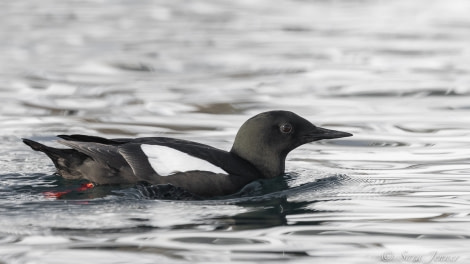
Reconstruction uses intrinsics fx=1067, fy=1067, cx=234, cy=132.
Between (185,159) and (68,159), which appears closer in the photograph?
(185,159)

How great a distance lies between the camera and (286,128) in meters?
8.34

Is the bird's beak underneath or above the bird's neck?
above

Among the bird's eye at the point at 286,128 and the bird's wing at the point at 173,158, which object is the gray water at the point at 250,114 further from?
the bird's eye at the point at 286,128

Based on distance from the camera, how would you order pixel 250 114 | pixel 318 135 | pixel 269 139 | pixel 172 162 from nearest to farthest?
pixel 172 162 < pixel 269 139 < pixel 318 135 < pixel 250 114

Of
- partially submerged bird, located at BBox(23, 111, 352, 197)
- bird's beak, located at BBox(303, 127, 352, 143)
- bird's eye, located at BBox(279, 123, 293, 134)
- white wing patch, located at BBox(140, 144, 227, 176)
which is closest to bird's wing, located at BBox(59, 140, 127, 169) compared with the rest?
partially submerged bird, located at BBox(23, 111, 352, 197)

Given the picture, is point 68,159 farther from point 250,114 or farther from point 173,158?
point 250,114

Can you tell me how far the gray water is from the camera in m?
6.51

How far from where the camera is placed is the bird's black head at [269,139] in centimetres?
827

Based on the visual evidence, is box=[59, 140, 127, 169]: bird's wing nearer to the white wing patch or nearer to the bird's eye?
the white wing patch

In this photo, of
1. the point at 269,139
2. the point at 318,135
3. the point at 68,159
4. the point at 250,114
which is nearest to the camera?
the point at 68,159

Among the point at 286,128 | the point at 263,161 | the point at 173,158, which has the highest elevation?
the point at 286,128

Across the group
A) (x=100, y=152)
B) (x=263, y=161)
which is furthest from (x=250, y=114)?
(x=100, y=152)

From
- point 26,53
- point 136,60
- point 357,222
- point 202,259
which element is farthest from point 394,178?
point 26,53

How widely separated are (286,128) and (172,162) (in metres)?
1.01
